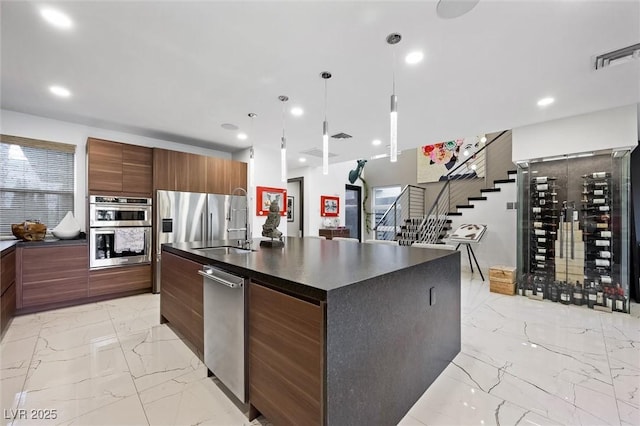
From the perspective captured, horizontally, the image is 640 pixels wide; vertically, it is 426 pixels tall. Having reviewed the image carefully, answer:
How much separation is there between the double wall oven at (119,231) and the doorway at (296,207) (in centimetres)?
402

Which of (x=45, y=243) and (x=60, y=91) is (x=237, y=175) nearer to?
(x=60, y=91)

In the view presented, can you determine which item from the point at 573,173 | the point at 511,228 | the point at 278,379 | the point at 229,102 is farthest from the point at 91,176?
the point at 511,228

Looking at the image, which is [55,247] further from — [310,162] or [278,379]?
[310,162]

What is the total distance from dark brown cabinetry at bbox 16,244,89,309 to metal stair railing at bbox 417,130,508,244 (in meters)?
6.62

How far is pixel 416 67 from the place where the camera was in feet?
8.45

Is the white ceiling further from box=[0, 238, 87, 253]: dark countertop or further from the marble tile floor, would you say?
the marble tile floor

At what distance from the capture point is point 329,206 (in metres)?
7.90

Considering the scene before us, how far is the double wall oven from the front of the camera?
3.82 meters

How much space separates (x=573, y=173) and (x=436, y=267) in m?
3.40

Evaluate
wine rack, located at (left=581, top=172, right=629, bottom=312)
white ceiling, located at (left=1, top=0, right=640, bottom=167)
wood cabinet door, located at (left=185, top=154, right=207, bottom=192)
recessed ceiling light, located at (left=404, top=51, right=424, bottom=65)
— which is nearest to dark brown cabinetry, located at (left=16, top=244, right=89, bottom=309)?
wood cabinet door, located at (left=185, top=154, right=207, bottom=192)

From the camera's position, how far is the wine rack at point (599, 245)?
355 centimetres

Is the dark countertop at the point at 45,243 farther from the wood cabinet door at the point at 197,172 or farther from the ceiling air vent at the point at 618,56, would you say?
the ceiling air vent at the point at 618,56

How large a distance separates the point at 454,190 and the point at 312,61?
21.1 feet

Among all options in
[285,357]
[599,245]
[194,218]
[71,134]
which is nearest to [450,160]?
[599,245]
